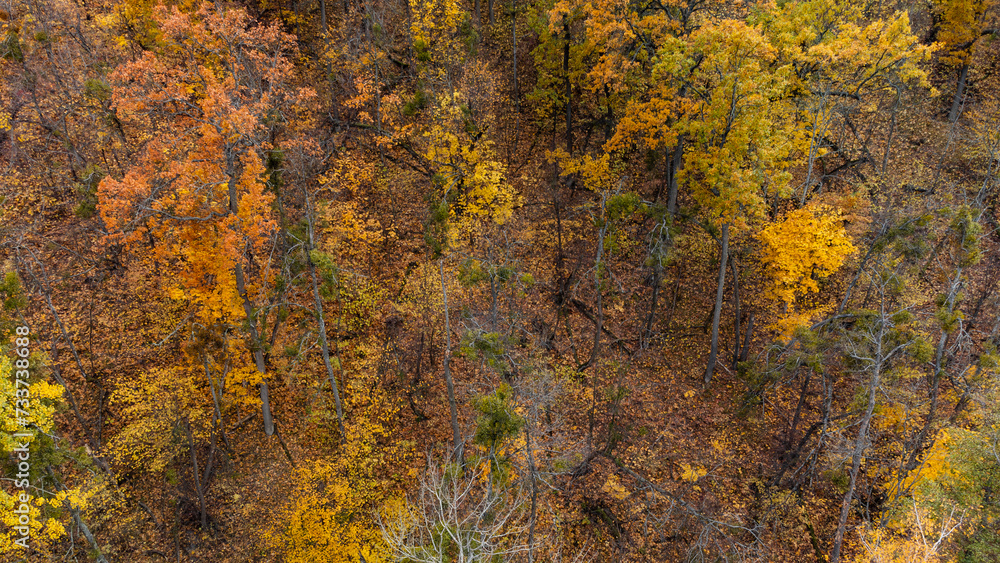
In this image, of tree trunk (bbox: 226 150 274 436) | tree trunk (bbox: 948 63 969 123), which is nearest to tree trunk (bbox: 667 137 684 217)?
tree trunk (bbox: 226 150 274 436)

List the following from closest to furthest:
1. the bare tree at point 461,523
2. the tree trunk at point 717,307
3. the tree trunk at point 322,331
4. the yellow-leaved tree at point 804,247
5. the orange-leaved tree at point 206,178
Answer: the bare tree at point 461,523 < the orange-leaved tree at point 206,178 < the yellow-leaved tree at point 804,247 < the tree trunk at point 322,331 < the tree trunk at point 717,307

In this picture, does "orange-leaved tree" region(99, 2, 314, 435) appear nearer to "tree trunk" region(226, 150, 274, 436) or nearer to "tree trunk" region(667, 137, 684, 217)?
"tree trunk" region(226, 150, 274, 436)

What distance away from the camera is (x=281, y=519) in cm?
1858

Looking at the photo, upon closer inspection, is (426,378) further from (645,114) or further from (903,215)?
(903,215)

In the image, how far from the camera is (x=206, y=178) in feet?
54.0

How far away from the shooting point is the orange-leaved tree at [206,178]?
15422 mm

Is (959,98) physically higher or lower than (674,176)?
higher

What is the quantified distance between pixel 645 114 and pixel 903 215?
33.2 feet

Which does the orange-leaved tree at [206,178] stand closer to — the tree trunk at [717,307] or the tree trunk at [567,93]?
the tree trunk at [567,93]

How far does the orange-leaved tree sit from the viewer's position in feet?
50.6

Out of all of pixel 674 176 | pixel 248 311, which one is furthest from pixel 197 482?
pixel 674 176

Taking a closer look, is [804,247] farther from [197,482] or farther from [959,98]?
[959,98]

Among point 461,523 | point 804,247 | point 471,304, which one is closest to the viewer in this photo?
point 461,523

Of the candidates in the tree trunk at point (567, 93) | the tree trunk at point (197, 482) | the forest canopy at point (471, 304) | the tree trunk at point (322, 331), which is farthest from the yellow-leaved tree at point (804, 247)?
the tree trunk at point (197, 482)
